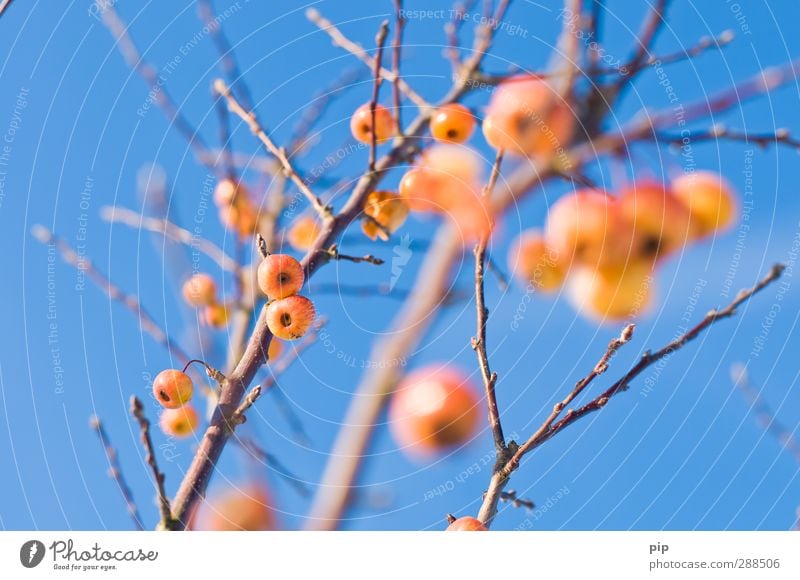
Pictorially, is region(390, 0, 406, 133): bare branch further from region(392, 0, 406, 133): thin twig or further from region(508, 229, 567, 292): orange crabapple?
region(508, 229, 567, 292): orange crabapple

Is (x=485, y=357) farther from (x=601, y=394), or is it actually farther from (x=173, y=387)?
(x=173, y=387)

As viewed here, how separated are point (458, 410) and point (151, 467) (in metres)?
0.41

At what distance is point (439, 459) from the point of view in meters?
1.02

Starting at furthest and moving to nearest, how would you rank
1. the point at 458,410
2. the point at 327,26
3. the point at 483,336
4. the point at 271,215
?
the point at 271,215, the point at 327,26, the point at 458,410, the point at 483,336

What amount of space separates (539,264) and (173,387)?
20.0 inches

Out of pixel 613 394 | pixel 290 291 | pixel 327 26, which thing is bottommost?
pixel 613 394

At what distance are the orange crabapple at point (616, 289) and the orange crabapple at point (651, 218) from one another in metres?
0.02

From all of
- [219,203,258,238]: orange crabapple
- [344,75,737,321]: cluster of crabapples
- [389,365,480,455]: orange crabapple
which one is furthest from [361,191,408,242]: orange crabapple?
[219,203,258,238]: orange crabapple

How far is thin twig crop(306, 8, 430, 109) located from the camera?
3.35ft

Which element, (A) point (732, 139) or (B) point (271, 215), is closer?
(A) point (732, 139)

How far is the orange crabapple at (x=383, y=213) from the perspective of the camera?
999 mm
